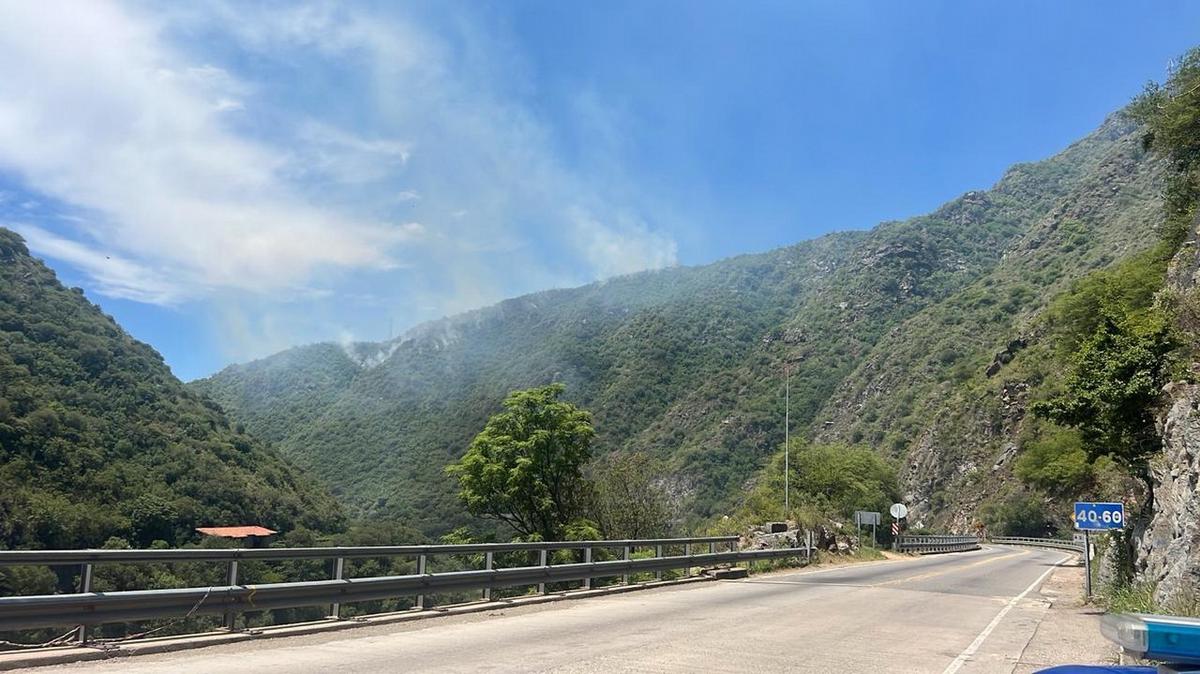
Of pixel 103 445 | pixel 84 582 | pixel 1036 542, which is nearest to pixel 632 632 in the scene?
pixel 84 582

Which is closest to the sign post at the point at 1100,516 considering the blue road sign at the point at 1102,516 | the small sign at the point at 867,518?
the blue road sign at the point at 1102,516

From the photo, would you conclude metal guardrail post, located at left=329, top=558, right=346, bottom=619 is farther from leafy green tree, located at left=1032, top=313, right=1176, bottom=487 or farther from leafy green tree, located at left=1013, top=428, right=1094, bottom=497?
leafy green tree, located at left=1013, top=428, right=1094, bottom=497

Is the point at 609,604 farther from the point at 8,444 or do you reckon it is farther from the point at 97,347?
the point at 97,347

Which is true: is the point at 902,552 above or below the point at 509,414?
below

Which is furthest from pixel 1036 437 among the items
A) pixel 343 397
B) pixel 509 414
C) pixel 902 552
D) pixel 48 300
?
pixel 343 397

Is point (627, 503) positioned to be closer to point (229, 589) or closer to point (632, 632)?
point (632, 632)

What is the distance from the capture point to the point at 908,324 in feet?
453

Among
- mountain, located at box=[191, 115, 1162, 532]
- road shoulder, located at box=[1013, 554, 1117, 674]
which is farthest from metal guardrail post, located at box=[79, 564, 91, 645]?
mountain, located at box=[191, 115, 1162, 532]

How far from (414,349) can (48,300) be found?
109 metres

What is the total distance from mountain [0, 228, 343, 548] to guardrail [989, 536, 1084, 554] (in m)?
64.0

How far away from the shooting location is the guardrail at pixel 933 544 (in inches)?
1740

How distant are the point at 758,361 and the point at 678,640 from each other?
5536 inches

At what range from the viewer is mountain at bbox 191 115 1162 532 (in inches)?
4014

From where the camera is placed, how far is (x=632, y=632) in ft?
36.4
